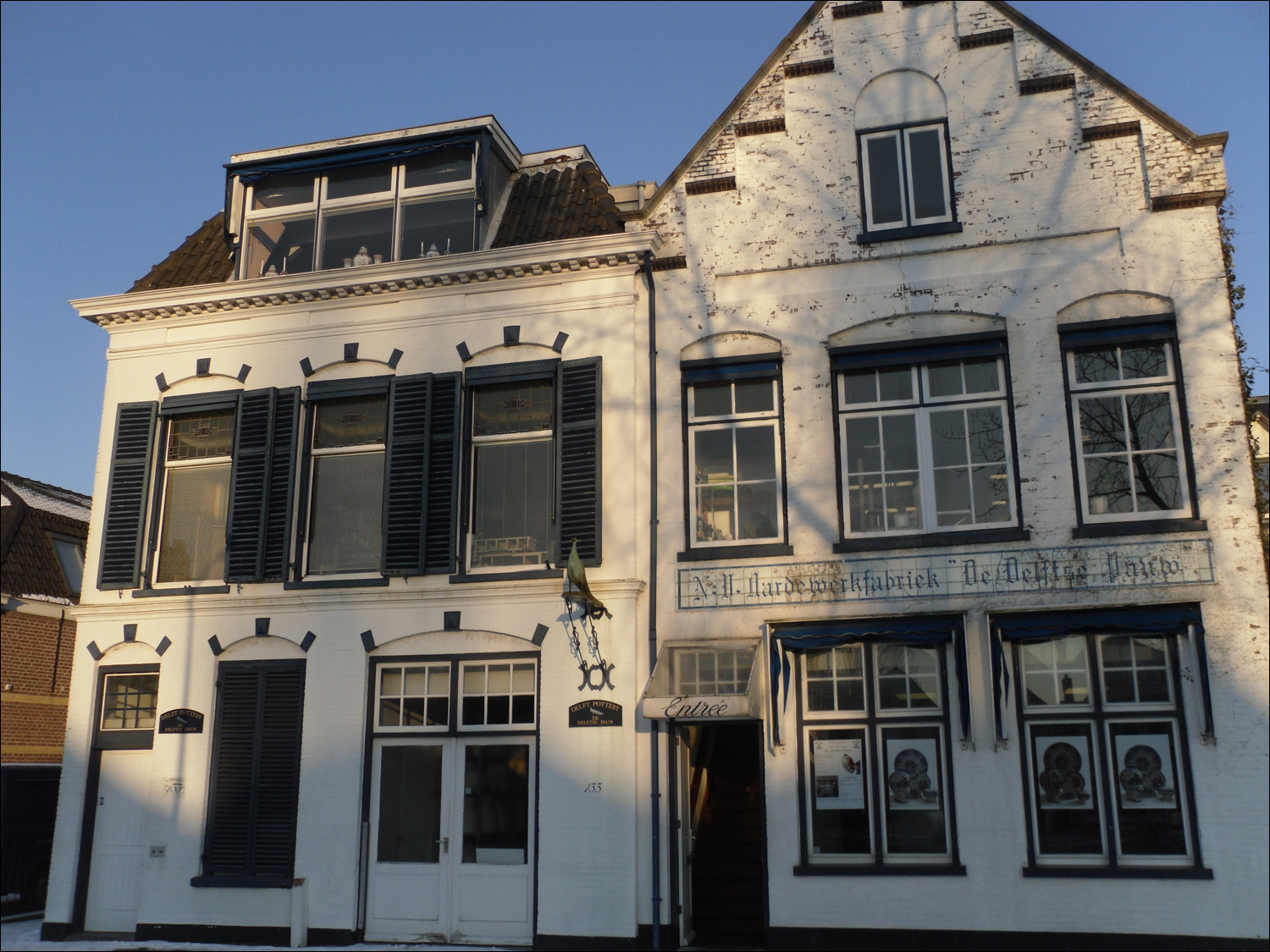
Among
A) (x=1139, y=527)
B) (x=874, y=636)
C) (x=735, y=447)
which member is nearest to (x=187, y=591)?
(x=735, y=447)

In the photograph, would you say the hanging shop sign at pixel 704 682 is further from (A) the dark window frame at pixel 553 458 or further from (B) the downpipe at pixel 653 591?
(A) the dark window frame at pixel 553 458

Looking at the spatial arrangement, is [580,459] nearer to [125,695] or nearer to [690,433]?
[690,433]

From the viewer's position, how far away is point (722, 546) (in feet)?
43.4

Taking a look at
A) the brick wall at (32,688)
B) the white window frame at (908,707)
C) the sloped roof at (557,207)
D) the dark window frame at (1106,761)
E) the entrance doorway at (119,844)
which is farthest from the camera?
the brick wall at (32,688)

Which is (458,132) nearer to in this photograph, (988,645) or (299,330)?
(299,330)

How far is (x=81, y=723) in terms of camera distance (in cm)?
1475

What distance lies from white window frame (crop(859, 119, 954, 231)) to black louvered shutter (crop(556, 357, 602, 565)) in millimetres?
4038

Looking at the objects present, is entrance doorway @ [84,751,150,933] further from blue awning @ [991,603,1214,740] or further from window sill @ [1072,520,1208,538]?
window sill @ [1072,520,1208,538]

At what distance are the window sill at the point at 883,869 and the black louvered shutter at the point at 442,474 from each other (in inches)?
223

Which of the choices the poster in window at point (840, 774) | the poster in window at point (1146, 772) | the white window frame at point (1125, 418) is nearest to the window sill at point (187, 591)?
the poster in window at point (840, 774)

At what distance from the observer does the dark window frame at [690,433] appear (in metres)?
13.1

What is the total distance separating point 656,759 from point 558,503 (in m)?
3.39

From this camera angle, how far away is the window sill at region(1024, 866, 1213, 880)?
11.0 meters

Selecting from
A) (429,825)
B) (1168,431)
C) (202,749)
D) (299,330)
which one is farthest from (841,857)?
(299,330)
